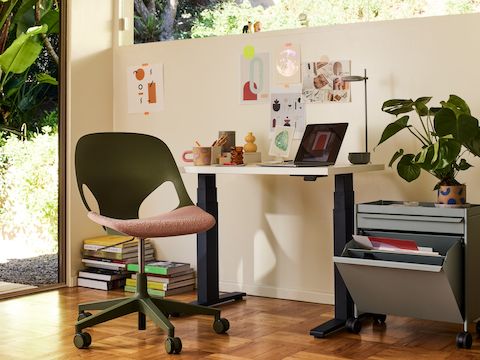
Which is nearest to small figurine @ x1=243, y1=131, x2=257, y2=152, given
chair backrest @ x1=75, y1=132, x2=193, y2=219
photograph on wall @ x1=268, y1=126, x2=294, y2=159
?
photograph on wall @ x1=268, y1=126, x2=294, y2=159

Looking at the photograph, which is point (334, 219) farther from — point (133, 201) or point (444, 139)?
point (133, 201)

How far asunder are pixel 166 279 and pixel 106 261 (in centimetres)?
49

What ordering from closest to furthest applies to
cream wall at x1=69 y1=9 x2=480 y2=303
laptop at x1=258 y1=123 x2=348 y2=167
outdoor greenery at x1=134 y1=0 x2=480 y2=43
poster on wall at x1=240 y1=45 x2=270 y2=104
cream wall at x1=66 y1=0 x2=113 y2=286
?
laptop at x1=258 y1=123 x2=348 y2=167
cream wall at x1=69 y1=9 x2=480 y2=303
outdoor greenery at x1=134 y1=0 x2=480 y2=43
poster on wall at x1=240 y1=45 x2=270 y2=104
cream wall at x1=66 y1=0 x2=113 y2=286

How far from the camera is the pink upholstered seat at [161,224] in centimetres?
349

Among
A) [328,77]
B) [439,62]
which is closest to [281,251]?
[328,77]

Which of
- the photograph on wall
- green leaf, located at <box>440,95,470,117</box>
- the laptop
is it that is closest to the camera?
green leaf, located at <box>440,95,470,117</box>

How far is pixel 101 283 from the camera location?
4.84 metres

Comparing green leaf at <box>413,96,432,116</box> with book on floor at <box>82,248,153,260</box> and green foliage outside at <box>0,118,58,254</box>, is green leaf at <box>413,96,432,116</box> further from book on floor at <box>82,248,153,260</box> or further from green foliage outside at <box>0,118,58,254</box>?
green foliage outside at <box>0,118,58,254</box>

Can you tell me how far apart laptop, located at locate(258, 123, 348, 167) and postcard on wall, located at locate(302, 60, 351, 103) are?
0.29m

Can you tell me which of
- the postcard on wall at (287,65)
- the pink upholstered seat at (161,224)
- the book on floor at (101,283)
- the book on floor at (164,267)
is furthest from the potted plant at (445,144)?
the book on floor at (101,283)

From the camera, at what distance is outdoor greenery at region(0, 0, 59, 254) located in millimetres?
4609

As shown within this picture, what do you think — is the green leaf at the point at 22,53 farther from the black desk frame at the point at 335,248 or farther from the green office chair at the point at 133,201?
the black desk frame at the point at 335,248

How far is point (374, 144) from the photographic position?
13.9ft

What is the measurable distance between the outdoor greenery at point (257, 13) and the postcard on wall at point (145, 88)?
0.24 m
